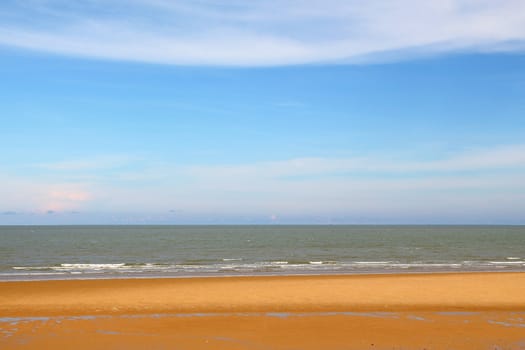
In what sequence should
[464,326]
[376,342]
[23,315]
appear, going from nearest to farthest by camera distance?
1. [376,342]
2. [464,326]
3. [23,315]

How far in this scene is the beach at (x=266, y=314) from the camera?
537 inches

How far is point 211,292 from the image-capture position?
22.8 m

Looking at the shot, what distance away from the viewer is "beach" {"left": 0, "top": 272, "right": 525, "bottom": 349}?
13633 mm

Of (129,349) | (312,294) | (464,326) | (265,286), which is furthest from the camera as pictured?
(265,286)

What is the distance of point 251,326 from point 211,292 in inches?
300

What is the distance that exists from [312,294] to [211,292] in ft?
15.1

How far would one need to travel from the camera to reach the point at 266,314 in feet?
57.4

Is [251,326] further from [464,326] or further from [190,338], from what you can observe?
[464,326]

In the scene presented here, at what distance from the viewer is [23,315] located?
1719 cm

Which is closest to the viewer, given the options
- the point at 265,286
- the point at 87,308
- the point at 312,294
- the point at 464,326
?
the point at 464,326

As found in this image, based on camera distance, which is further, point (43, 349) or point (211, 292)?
point (211, 292)

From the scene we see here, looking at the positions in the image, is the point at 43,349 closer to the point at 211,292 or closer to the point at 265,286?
the point at 211,292

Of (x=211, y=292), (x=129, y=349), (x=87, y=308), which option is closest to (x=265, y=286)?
(x=211, y=292)

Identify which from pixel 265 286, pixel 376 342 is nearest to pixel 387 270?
pixel 265 286
